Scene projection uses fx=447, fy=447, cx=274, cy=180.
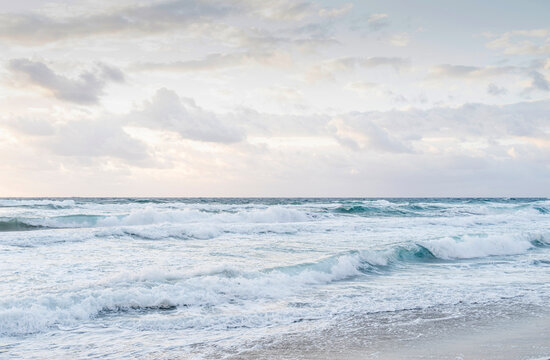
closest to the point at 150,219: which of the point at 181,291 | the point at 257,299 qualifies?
the point at 181,291

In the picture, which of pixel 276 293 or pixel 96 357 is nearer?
pixel 96 357

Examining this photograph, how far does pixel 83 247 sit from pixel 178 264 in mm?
5283

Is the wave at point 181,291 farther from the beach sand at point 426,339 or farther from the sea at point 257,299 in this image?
the beach sand at point 426,339

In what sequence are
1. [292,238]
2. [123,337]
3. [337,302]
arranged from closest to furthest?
[123,337]
[337,302]
[292,238]

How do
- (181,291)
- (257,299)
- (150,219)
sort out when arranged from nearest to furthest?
(181,291), (257,299), (150,219)

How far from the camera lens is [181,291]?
8.70 metres

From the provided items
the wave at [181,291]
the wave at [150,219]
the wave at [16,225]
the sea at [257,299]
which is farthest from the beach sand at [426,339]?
the wave at [150,219]

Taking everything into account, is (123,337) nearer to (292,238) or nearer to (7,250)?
(7,250)

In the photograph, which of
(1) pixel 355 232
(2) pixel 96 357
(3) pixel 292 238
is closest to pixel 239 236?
(3) pixel 292 238

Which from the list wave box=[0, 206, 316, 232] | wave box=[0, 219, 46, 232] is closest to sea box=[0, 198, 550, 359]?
wave box=[0, 219, 46, 232]

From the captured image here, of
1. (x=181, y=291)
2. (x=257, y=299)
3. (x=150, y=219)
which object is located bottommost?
(x=257, y=299)

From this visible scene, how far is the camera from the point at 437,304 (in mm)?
8492

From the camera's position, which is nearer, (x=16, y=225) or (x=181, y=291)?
(x=181, y=291)

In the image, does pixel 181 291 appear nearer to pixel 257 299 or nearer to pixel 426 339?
pixel 257 299
